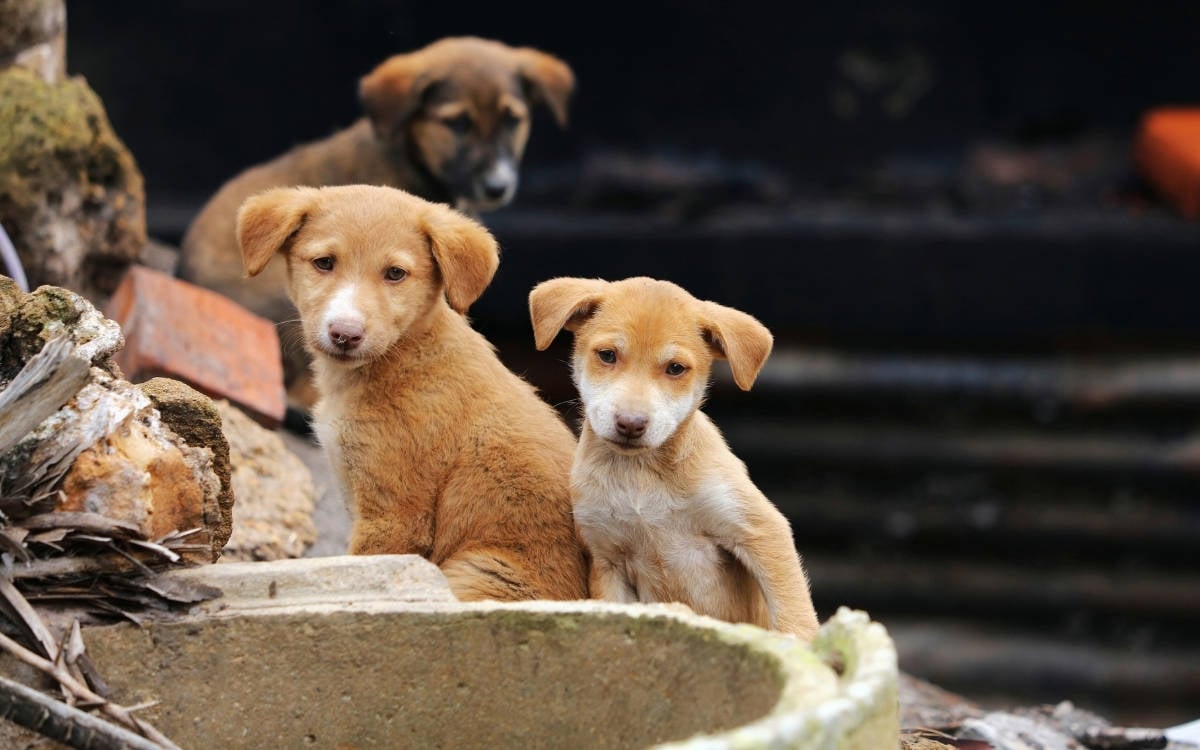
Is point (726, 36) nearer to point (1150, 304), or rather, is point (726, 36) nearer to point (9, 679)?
point (1150, 304)

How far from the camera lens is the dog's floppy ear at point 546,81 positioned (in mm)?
8719

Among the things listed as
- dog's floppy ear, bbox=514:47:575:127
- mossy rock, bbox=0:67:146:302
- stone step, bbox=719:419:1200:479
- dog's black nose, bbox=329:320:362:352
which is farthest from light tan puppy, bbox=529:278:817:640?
stone step, bbox=719:419:1200:479

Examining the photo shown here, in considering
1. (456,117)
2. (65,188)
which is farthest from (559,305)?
(456,117)

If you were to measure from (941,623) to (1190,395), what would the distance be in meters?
2.01

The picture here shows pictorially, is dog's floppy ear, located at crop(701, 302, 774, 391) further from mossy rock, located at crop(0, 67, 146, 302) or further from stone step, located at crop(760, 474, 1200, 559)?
stone step, located at crop(760, 474, 1200, 559)

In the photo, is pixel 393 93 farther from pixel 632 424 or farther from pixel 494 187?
pixel 632 424

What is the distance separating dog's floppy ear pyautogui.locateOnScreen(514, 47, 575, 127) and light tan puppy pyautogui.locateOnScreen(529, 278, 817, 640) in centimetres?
399

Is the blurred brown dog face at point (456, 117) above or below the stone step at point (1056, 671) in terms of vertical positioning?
above

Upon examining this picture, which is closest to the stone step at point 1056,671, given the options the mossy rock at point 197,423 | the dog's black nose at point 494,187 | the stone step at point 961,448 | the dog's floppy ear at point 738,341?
the stone step at point 961,448

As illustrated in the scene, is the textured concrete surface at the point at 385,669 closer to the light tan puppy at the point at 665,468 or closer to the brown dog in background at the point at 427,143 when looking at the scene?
the light tan puppy at the point at 665,468

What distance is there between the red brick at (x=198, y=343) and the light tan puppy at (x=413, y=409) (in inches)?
60.4

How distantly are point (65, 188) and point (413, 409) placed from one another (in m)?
2.47

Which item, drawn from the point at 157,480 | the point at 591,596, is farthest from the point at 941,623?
the point at 157,480

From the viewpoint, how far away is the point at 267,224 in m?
5.08
